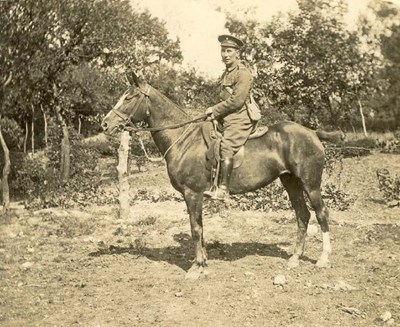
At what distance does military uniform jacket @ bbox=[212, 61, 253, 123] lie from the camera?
26.1 ft

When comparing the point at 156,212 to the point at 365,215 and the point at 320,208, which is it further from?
the point at 320,208

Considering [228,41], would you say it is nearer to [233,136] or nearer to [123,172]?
[233,136]

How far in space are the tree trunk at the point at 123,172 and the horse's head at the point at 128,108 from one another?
16.0ft

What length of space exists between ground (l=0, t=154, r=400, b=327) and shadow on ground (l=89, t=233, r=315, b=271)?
0.07ft

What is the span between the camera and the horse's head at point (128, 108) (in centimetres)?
815

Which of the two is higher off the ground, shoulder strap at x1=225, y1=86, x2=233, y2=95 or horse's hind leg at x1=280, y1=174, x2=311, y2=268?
shoulder strap at x1=225, y1=86, x2=233, y2=95

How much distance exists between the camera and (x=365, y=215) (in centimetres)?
1303

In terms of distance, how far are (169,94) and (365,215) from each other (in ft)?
76.8

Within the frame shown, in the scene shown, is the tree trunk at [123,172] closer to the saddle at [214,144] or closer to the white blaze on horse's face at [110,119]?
the white blaze on horse's face at [110,119]

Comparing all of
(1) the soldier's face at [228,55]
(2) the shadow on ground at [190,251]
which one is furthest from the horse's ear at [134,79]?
(2) the shadow on ground at [190,251]

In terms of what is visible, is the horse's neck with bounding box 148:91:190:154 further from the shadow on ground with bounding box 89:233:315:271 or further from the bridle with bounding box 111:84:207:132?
the shadow on ground with bounding box 89:233:315:271

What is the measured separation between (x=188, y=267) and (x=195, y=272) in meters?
0.70

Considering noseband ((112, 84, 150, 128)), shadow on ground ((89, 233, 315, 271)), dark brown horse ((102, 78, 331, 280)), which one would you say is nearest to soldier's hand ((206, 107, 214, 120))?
dark brown horse ((102, 78, 331, 280))

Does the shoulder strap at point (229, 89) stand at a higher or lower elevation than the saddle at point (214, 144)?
higher
